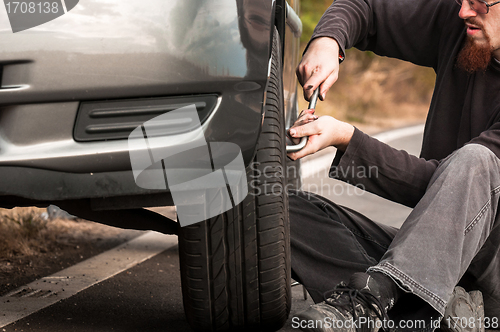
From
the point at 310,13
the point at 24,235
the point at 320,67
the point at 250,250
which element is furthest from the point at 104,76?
Answer: the point at 310,13

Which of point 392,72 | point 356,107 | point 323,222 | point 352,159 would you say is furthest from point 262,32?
point 392,72

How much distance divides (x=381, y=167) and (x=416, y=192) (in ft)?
0.46

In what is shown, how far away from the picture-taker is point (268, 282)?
152cm

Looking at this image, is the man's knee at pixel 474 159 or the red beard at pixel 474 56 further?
the red beard at pixel 474 56

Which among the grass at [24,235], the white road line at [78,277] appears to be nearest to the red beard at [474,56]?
the white road line at [78,277]

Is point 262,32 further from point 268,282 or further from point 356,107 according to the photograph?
point 356,107

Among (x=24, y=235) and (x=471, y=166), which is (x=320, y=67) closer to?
(x=471, y=166)

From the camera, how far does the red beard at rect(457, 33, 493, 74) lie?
6.28 feet

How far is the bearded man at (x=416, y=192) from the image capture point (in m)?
1.46

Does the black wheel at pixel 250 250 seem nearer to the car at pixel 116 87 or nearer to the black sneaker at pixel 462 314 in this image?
the car at pixel 116 87

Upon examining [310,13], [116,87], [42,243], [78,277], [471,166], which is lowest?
[310,13]

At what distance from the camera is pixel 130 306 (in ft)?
6.24

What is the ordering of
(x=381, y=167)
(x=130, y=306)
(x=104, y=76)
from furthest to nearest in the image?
(x=130, y=306) → (x=381, y=167) → (x=104, y=76)

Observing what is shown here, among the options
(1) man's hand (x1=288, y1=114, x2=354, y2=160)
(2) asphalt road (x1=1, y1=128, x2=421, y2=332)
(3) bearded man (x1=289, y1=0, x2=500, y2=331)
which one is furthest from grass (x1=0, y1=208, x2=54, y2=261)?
(1) man's hand (x1=288, y1=114, x2=354, y2=160)
